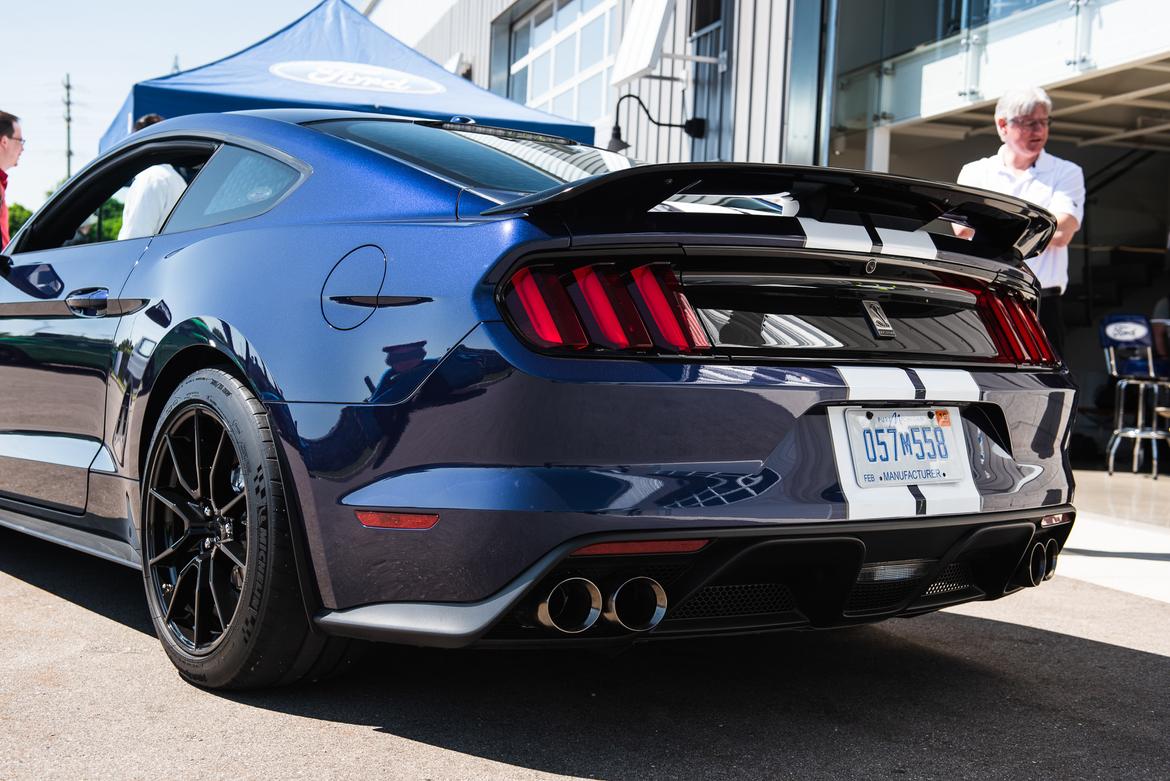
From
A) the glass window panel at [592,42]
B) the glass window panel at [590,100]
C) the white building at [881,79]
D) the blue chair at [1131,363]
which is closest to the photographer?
the white building at [881,79]

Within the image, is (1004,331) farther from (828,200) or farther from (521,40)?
(521,40)

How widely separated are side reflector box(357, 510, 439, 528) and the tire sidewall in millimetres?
255

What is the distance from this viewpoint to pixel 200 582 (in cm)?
277

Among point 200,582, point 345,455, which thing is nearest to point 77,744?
point 200,582

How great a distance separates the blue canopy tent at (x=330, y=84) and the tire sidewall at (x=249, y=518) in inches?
202

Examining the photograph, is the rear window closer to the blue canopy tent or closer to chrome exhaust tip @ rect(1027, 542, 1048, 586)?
chrome exhaust tip @ rect(1027, 542, 1048, 586)

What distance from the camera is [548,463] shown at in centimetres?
221

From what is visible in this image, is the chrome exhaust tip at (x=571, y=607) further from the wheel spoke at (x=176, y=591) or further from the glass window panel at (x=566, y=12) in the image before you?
the glass window panel at (x=566, y=12)

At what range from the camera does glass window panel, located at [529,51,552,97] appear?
16438mm

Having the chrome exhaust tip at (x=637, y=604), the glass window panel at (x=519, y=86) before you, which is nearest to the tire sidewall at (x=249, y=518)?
the chrome exhaust tip at (x=637, y=604)

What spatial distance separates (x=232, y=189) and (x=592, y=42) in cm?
1206

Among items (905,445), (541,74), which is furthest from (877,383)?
(541,74)

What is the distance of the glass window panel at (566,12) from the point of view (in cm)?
1534

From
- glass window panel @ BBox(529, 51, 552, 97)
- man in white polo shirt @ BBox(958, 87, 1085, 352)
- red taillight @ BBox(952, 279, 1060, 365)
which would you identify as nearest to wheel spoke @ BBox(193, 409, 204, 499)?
red taillight @ BBox(952, 279, 1060, 365)
